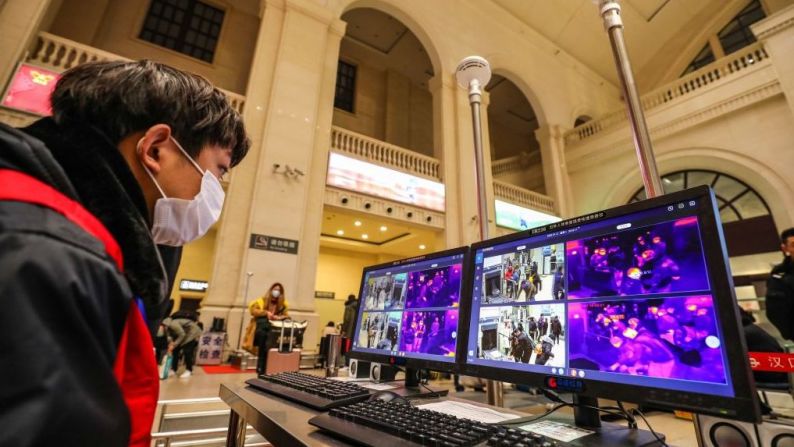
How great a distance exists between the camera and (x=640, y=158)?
1.15 metres

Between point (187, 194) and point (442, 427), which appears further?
point (187, 194)

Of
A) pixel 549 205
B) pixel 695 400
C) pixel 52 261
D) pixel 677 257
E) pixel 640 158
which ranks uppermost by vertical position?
pixel 549 205

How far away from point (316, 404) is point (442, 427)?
0.41m

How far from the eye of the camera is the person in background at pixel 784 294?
270 centimetres

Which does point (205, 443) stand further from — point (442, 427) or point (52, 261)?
point (52, 261)

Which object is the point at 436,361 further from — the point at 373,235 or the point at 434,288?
the point at 373,235

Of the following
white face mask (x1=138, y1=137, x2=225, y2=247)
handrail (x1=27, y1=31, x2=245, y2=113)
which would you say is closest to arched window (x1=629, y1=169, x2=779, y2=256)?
white face mask (x1=138, y1=137, x2=225, y2=247)

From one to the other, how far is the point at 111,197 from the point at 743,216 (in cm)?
1167

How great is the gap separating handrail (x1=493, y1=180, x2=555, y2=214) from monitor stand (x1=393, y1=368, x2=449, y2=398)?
945cm

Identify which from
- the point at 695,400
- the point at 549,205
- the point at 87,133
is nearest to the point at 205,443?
the point at 87,133

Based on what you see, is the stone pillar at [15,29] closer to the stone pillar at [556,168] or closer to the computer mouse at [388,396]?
the computer mouse at [388,396]

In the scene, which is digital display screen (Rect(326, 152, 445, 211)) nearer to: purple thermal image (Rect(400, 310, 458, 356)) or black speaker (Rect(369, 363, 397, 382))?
black speaker (Rect(369, 363, 397, 382))

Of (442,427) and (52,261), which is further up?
(52,261)

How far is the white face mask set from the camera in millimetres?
858
